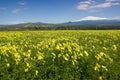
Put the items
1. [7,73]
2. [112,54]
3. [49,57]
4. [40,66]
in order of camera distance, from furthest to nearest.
A: [112,54]
[49,57]
[40,66]
[7,73]

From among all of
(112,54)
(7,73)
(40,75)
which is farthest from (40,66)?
(112,54)

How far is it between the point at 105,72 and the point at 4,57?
3736 millimetres

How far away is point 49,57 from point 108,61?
7.80 ft

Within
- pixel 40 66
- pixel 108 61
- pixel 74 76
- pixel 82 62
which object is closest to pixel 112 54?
pixel 108 61

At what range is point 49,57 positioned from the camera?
9484 millimetres

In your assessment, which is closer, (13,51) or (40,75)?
(40,75)

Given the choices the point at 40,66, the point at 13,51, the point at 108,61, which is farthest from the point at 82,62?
the point at 13,51

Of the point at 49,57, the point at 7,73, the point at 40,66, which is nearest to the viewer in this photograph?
the point at 7,73

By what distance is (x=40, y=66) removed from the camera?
8.91 m

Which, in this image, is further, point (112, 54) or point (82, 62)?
point (112, 54)

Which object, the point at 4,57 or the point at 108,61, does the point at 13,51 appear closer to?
the point at 4,57

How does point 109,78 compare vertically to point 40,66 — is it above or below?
below

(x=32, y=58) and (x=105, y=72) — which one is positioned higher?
(x=32, y=58)

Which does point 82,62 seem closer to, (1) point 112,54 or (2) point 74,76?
(2) point 74,76
